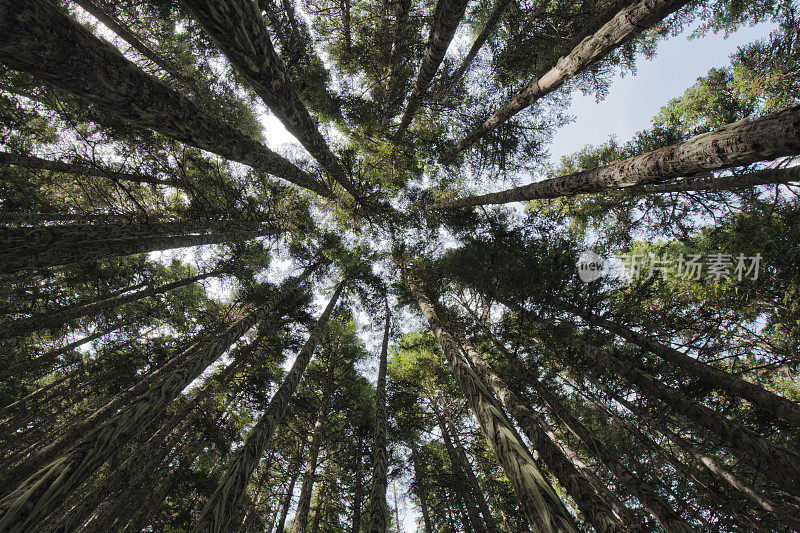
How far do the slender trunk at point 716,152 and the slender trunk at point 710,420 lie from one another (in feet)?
16.8

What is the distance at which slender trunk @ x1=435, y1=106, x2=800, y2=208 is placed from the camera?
2381mm

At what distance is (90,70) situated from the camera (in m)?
1.98

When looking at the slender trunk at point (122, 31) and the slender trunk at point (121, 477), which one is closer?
the slender trunk at point (121, 477)

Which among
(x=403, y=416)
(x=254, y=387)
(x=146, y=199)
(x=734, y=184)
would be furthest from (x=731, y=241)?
(x=146, y=199)

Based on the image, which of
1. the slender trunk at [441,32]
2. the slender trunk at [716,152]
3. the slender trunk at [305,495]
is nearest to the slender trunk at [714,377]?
the slender trunk at [716,152]

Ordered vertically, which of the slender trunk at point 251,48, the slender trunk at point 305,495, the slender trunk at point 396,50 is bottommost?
the slender trunk at point 305,495

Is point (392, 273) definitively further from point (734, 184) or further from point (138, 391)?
point (734, 184)

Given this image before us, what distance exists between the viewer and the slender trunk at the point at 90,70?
1659mm

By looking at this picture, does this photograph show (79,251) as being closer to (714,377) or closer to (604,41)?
(604,41)

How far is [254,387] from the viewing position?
9.71 m

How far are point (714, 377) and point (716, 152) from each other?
639cm

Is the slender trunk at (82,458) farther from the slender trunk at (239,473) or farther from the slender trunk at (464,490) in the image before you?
the slender trunk at (464,490)

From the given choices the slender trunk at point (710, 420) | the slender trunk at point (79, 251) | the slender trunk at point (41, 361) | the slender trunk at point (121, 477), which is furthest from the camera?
the slender trunk at point (41, 361)

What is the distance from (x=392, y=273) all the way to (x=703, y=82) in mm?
14565
